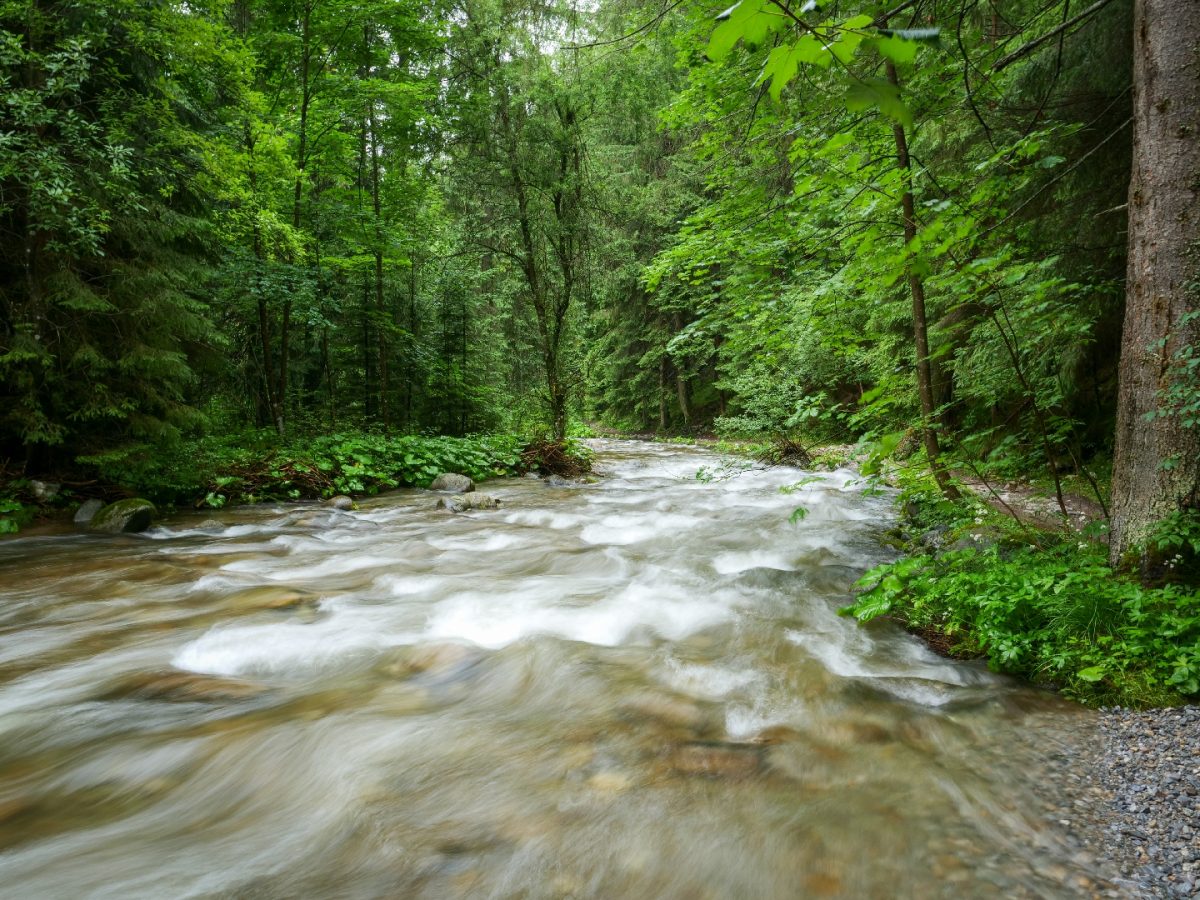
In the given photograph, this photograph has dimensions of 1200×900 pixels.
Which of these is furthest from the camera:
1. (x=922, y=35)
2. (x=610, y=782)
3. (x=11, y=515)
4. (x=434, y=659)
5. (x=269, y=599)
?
(x=11, y=515)

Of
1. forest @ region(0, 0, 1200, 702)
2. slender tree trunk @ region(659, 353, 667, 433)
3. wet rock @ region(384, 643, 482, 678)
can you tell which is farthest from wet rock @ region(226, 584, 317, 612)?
slender tree trunk @ region(659, 353, 667, 433)

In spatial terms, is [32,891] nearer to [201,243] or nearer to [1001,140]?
[1001,140]

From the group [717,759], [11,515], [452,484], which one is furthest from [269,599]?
[452,484]

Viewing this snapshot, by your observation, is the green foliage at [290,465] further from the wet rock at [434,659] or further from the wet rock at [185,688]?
the wet rock at [434,659]

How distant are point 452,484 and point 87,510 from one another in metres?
5.01

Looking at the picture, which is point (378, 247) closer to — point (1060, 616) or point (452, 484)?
point (452, 484)

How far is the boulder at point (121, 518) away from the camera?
6.56m

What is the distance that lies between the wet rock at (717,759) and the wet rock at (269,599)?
11.2 feet

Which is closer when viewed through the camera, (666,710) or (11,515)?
(666,710)

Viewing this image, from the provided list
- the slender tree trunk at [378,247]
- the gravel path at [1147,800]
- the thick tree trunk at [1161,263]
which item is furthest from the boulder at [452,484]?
the gravel path at [1147,800]

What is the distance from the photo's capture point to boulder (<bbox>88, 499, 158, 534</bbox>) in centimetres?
656

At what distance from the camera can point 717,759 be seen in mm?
2574

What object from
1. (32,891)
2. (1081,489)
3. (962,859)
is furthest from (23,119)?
(1081,489)

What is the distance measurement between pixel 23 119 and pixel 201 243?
11.0 feet
